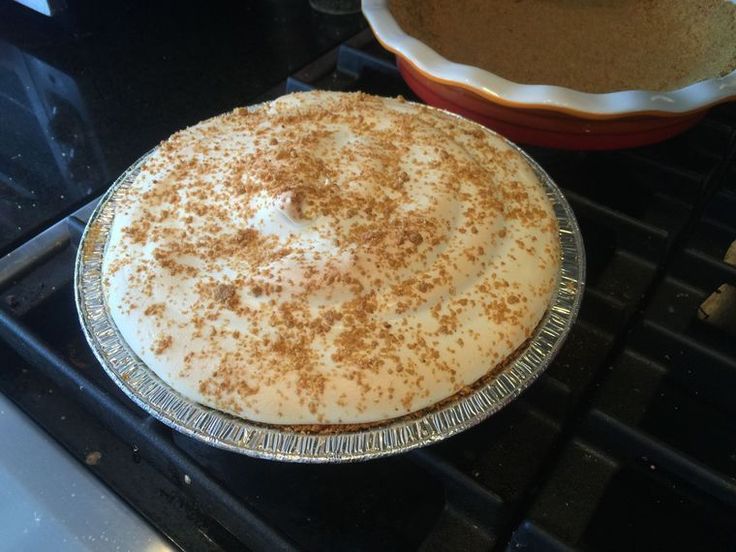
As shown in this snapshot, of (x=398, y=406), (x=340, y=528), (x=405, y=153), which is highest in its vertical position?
(x=405, y=153)

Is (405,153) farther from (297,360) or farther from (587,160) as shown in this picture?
(587,160)

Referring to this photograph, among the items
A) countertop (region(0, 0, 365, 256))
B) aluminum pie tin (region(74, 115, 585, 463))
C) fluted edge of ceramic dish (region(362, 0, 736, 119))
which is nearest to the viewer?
aluminum pie tin (region(74, 115, 585, 463))

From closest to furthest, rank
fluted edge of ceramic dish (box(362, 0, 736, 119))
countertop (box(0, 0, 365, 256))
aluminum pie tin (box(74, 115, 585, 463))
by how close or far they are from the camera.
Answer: aluminum pie tin (box(74, 115, 585, 463)) < fluted edge of ceramic dish (box(362, 0, 736, 119)) < countertop (box(0, 0, 365, 256))

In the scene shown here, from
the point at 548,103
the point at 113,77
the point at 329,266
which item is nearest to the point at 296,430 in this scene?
the point at 329,266

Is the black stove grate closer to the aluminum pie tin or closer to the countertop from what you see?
the aluminum pie tin

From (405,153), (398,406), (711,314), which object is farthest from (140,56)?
(711,314)

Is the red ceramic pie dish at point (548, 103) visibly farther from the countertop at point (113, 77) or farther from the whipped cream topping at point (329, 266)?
the countertop at point (113, 77)

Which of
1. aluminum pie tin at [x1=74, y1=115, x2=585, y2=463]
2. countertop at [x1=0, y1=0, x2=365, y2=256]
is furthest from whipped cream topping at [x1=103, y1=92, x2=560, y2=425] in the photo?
countertop at [x1=0, y1=0, x2=365, y2=256]
